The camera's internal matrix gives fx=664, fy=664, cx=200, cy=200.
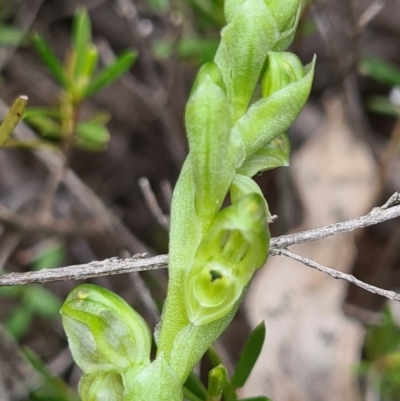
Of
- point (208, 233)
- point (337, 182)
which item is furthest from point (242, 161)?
point (337, 182)

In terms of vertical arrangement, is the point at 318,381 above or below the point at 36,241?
below

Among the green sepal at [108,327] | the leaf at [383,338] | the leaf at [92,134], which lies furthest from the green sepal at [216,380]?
the leaf at [92,134]

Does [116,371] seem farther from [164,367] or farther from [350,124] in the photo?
[350,124]

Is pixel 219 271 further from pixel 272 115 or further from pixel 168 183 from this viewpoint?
pixel 168 183

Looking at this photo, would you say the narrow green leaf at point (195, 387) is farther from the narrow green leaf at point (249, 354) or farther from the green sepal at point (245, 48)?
the green sepal at point (245, 48)

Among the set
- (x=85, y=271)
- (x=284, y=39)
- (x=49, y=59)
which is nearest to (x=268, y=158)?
(x=284, y=39)
